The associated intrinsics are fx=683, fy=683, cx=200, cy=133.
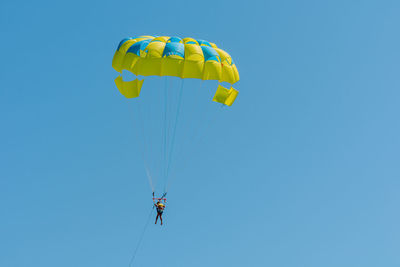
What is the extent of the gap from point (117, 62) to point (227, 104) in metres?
6.64

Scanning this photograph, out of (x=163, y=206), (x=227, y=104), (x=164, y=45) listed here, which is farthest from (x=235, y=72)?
(x=163, y=206)

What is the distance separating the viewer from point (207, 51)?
37.9m

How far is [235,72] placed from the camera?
3906 cm

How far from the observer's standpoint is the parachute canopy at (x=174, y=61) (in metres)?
36.8

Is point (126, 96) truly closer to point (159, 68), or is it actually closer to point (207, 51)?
point (159, 68)

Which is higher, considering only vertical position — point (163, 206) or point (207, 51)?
point (207, 51)

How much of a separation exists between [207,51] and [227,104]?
326 cm

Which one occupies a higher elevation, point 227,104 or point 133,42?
point 133,42

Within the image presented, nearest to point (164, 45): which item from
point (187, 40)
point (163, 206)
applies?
point (187, 40)

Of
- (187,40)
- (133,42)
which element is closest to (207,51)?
(187,40)

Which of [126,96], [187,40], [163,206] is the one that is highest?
[187,40]

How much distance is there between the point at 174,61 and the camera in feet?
121

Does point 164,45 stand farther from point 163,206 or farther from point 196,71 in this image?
point 163,206

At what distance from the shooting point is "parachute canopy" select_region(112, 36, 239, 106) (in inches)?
1451
